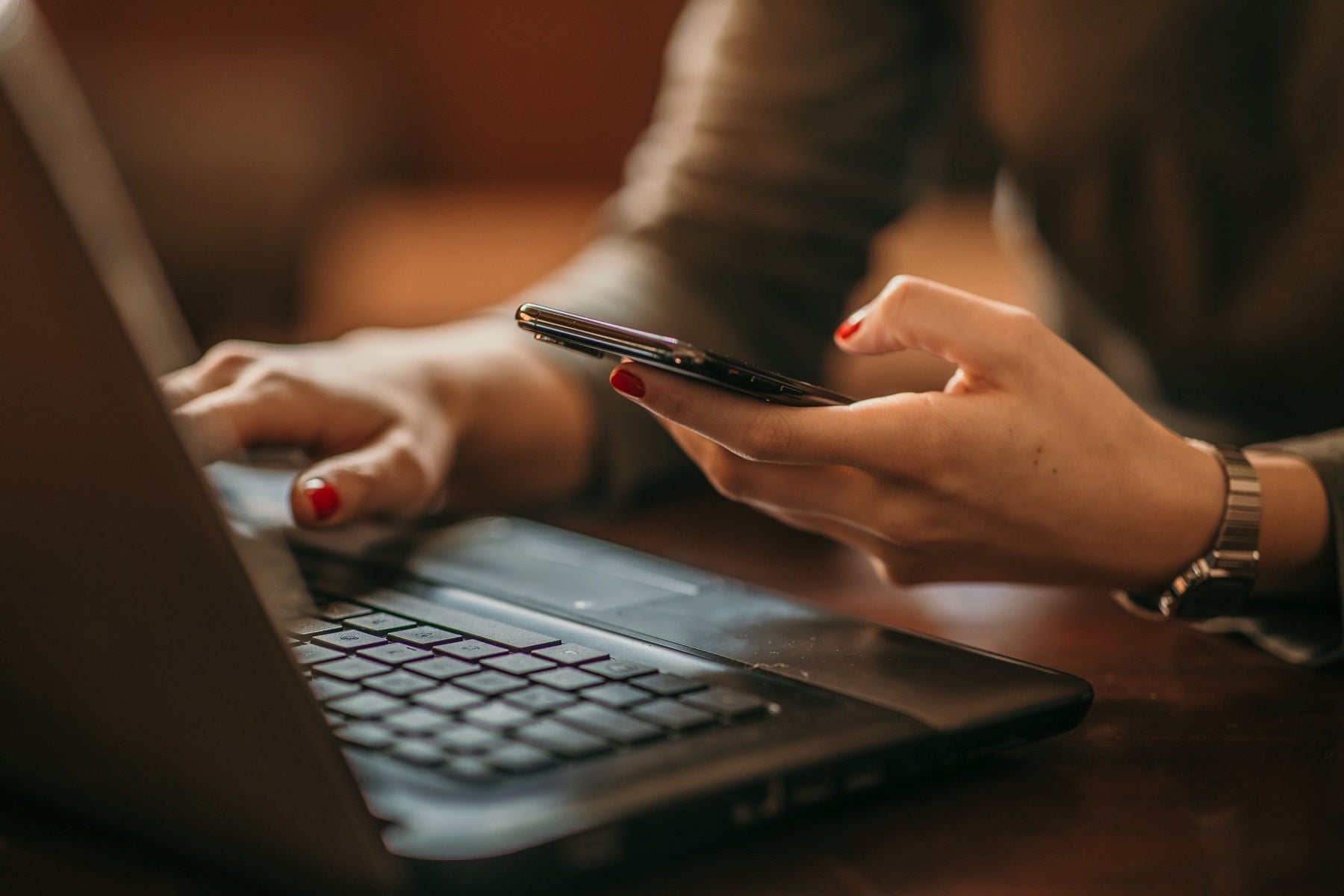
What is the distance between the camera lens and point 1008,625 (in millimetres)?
507

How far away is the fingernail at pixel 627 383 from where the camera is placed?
36 centimetres

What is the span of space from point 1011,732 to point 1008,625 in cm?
18

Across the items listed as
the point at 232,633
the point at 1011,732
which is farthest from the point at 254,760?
the point at 1011,732

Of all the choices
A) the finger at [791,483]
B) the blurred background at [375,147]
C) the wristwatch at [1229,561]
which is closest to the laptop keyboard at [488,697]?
the finger at [791,483]

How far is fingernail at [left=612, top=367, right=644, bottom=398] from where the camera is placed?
0.36m

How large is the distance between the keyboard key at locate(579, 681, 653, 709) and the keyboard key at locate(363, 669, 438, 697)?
0.04 m

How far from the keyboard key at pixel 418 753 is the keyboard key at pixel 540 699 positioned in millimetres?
31

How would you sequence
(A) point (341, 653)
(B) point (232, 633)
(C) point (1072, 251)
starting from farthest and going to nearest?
(C) point (1072, 251) → (A) point (341, 653) → (B) point (232, 633)

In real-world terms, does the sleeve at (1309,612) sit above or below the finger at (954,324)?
below

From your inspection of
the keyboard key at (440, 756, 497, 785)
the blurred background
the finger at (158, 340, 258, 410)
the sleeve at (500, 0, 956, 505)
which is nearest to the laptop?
the keyboard key at (440, 756, 497, 785)

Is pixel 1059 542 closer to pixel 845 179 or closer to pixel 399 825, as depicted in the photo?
pixel 399 825

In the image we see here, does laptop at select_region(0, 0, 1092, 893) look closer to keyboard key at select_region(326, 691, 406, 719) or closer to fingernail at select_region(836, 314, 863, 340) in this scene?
keyboard key at select_region(326, 691, 406, 719)

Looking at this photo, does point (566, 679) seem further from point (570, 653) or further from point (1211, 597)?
point (1211, 597)

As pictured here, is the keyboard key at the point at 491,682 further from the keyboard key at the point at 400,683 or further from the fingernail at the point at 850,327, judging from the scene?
the fingernail at the point at 850,327
